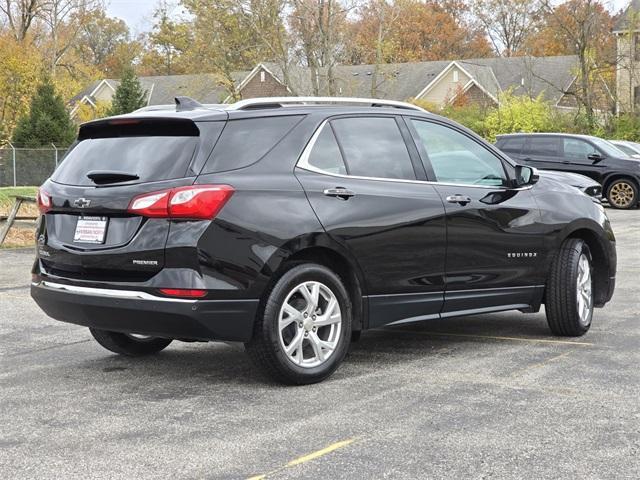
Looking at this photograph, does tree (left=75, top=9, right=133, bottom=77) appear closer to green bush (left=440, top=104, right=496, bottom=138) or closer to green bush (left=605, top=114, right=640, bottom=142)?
green bush (left=440, top=104, right=496, bottom=138)

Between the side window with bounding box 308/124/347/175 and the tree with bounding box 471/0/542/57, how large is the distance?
69.1 meters

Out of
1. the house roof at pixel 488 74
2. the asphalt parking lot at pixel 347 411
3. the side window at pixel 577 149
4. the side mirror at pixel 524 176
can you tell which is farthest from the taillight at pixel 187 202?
the house roof at pixel 488 74

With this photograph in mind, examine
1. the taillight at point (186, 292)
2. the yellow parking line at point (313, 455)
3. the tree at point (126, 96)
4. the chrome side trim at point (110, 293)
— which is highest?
the tree at point (126, 96)

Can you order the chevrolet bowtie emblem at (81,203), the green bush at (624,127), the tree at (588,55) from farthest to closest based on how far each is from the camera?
the tree at (588,55) < the green bush at (624,127) < the chevrolet bowtie emblem at (81,203)

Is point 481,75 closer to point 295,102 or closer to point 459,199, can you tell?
point 459,199

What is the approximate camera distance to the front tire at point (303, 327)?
220 inches

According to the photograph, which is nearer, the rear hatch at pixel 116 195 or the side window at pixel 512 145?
the rear hatch at pixel 116 195

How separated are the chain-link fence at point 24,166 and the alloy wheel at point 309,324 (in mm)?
33410

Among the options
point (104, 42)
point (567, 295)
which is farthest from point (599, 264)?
point (104, 42)

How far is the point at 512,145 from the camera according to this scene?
24.8 meters

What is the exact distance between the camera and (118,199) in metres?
5.59

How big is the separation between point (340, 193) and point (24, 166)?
3422cm

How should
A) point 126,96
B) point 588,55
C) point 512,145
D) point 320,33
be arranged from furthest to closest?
point 126,96 → point 588,55 → point 320,33 → point 512,145

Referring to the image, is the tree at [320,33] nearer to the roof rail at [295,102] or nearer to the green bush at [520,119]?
the green bush at [520,119]
